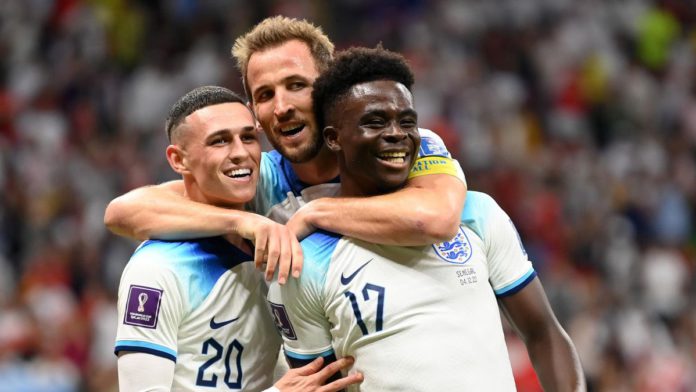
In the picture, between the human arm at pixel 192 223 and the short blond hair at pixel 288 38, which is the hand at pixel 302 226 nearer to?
the human arm at pixel 192 223

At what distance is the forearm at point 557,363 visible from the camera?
3.86 metres

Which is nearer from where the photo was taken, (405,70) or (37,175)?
(405,70)

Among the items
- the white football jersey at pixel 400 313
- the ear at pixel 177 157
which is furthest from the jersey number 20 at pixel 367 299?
the ear at pixel 177 157

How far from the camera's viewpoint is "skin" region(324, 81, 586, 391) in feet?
12.1

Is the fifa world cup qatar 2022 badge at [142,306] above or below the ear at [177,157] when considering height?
below

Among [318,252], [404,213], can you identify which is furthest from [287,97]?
[404,213]

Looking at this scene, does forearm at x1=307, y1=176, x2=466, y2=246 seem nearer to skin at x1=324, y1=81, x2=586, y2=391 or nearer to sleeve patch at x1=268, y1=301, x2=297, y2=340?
skin at x1=324, y1=81, x2=586, y2=391

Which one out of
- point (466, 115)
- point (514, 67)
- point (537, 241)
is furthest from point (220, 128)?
point (514, 67)

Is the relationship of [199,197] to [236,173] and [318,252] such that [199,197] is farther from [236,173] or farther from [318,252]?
[318,252]

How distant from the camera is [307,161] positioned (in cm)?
419

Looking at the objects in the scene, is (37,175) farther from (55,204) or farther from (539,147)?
(539,147)

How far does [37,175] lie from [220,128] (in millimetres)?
6428

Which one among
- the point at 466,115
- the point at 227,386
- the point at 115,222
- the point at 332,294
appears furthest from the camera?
the point at 466,115

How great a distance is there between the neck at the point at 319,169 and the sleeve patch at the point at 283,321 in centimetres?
66
